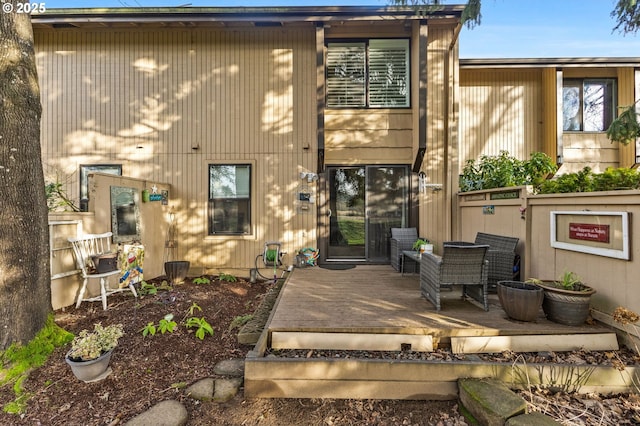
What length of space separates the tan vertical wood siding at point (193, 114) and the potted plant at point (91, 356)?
3.69 m

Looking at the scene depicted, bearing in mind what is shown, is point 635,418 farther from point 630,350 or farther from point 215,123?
point 215,123

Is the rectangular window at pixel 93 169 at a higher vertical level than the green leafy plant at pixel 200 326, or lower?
higher

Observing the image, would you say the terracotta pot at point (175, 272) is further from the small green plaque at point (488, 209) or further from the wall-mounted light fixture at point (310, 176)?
the small green plaque at point (488, 209)

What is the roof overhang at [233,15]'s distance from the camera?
18.8 feet

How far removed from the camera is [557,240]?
365cm

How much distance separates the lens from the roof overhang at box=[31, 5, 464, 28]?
5.73 meters

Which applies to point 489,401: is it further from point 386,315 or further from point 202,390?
point 202,390

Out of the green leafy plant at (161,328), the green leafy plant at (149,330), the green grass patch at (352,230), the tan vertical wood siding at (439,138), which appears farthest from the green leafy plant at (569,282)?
the green leafy plant at (149,330)

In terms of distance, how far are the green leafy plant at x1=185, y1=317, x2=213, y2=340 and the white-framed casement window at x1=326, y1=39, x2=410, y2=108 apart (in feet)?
16.2

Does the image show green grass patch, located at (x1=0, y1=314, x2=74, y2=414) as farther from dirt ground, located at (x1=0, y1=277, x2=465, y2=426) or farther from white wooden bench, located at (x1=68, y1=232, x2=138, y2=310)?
white wooden bench, located at (x1=68, y1=232, x2=138, y2=310)

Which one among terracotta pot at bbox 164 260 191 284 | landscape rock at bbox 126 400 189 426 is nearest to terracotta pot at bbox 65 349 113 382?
landscape rock at bbox 126 400 189 426

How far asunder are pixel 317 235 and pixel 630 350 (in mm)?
4703

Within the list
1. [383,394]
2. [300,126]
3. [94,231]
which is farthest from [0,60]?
[383,394]

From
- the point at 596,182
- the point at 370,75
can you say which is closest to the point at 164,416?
the point at 596,182
